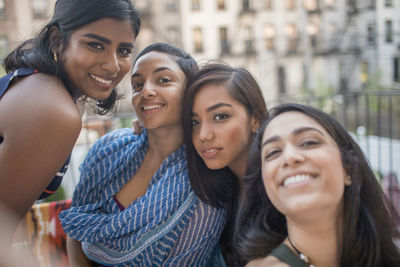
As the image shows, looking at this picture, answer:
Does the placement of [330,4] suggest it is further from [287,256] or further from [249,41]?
[287,256]

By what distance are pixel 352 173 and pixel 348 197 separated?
0.09 meters

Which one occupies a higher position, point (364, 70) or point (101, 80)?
point (101, 80)

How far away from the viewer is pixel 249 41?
19328mm

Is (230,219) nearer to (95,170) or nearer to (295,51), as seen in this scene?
(95,170)

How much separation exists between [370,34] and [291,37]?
6.93 meters

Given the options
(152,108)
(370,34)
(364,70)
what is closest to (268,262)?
(152,108)

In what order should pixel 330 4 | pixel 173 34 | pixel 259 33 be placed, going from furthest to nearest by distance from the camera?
pixel 259 33, pixel 173 34, pixel 330 4

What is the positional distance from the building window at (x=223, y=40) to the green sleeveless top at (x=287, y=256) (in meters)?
18.4

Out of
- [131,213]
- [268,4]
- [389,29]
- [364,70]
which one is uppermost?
[268,4]

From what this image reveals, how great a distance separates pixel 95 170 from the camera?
6.49 ft

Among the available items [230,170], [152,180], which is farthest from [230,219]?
[152,180]

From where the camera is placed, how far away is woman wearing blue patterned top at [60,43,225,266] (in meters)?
1.77

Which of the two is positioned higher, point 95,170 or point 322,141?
point 322,141

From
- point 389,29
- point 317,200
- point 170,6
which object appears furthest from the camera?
point 170,6
